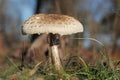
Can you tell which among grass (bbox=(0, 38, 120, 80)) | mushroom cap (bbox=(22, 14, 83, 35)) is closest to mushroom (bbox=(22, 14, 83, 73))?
mushroom cap (bbox=(22, 14, 83, 35))

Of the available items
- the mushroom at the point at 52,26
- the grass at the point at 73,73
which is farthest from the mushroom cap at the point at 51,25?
the grass at the point at 73,73

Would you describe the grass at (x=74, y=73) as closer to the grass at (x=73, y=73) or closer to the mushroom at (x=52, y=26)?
the grass at (x=73, y=73)

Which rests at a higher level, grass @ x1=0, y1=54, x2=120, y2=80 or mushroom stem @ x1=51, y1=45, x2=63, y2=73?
mushroom stem @ x1=51, y1=45, x2=63, y2=73

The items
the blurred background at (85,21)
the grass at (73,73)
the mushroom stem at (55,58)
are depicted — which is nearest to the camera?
the grass at (73,73)

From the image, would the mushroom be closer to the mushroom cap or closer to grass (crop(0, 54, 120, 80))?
the mushroom cap

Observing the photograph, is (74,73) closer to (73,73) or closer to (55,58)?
(73,73)

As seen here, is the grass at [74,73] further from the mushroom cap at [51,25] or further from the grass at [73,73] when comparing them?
the mushroom cap at [51,25]

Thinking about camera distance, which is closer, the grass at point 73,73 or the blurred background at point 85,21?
the grass at point 73,73

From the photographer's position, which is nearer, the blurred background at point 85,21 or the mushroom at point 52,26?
the mushroom at point 52,26

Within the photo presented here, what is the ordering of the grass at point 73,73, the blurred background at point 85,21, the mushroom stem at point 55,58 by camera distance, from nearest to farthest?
the grass at point 73,73 → the mushroom stem at point 55,58 → the blurred background at point 85,21

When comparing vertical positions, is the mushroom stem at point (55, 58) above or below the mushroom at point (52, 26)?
below
